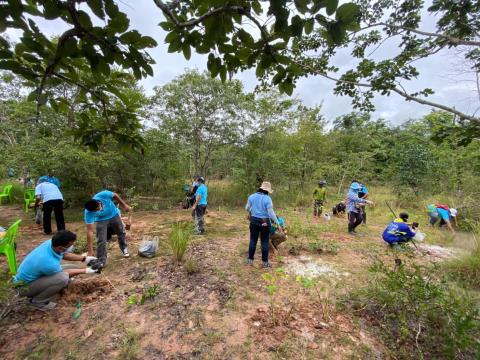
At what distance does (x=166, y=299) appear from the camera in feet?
9.78

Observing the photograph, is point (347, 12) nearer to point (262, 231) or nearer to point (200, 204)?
point (262, 231)

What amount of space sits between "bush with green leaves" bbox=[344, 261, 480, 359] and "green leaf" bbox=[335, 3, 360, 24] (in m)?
2.45

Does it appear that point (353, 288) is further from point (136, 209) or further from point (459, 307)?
point (136, 209)

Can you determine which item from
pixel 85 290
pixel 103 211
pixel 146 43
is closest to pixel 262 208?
pixel 103 211

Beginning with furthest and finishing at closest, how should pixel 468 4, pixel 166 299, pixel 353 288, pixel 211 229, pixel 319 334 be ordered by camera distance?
1. pixel 211 229
2. pixel 353 288
3. pixel 166 299
4. pixel 319 334
5. pixel 468 4

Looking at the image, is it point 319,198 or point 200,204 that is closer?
point 200,204

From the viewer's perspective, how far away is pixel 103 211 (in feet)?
12.3

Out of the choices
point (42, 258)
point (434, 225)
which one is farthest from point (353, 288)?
point (434, 225)

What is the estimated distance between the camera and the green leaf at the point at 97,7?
3.24ft

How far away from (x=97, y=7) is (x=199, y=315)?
288 centimetres

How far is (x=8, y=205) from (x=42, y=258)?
876cm

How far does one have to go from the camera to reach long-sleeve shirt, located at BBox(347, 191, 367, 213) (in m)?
5.86

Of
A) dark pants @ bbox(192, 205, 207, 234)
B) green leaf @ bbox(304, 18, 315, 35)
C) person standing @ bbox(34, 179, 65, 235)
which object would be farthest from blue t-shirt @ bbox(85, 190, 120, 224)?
green leaf @ bbox(304, 18, 315, 35)

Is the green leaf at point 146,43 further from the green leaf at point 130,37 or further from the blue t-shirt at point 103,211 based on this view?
the blue t-shirt at point 103,211
